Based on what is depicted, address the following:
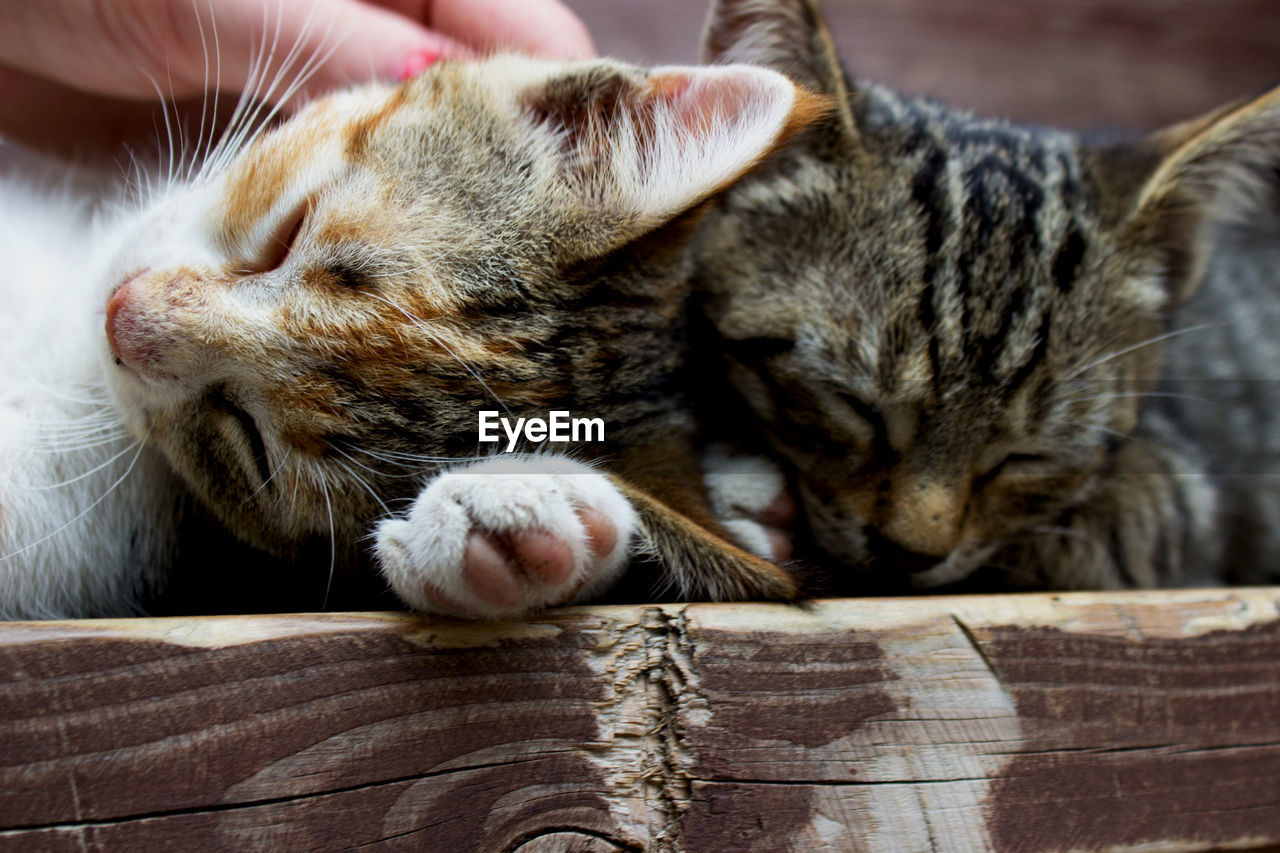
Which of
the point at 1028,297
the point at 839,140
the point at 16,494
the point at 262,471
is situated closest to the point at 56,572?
the point at 16,494

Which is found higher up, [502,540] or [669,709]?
[502,540]

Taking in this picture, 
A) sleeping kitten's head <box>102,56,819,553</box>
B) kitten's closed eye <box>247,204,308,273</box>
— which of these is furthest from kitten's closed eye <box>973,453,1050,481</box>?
kitten's closed eye <box>247,204,308,273</box>

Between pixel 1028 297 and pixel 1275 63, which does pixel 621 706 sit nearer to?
pixel 1028 297

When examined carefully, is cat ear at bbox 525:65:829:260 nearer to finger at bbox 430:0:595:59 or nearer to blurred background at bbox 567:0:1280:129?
finger at bbox 430:0:595:59

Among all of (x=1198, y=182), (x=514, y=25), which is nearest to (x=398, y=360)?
(x=514, y=25)

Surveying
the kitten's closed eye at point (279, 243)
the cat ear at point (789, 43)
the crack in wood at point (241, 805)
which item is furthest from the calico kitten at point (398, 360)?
the cat ear at point (789, 43)

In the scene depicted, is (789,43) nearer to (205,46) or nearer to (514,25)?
(514,25)

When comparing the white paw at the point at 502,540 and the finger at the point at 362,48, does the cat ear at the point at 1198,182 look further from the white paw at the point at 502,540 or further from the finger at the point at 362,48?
the finger at the point at 362,48
